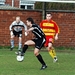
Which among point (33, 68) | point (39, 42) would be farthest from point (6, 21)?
point (39, 42)

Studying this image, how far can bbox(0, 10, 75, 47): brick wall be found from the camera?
25.5 metres

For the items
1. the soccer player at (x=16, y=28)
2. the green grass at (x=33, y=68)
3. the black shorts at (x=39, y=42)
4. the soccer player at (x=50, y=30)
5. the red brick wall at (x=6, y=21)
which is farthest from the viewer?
the red brick wall at (x=6, y=21)

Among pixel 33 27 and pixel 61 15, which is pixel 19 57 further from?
pixel 61 15

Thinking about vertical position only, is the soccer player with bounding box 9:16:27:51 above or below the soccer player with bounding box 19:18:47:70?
below

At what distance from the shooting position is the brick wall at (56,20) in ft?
83.8

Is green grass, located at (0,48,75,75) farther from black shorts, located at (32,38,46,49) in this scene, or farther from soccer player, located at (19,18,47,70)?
black shorts, located at (32,38,46,49)

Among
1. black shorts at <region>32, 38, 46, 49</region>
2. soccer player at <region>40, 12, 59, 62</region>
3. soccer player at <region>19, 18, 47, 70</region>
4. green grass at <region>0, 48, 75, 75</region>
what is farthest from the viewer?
soccer player at <region>40, 12, 59, 62</region>

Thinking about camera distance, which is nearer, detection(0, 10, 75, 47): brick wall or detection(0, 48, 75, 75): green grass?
detection(0, 48, 75, 75): green grass

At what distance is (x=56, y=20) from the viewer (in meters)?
26.0

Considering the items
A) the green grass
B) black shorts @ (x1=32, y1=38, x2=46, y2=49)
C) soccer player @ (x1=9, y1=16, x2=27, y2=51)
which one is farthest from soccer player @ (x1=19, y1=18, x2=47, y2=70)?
soccer player @ (x1=9, y1=16, x2=27, y2=51)

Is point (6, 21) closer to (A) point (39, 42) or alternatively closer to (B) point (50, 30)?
(B) point (50, 30)

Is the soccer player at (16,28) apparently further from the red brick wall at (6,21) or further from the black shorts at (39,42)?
the black shorts at (39,42)

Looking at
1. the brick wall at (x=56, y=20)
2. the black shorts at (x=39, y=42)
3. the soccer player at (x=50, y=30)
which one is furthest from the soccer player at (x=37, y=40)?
the brick wall at (x=56, y=20)

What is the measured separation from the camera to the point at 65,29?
1024 inches
